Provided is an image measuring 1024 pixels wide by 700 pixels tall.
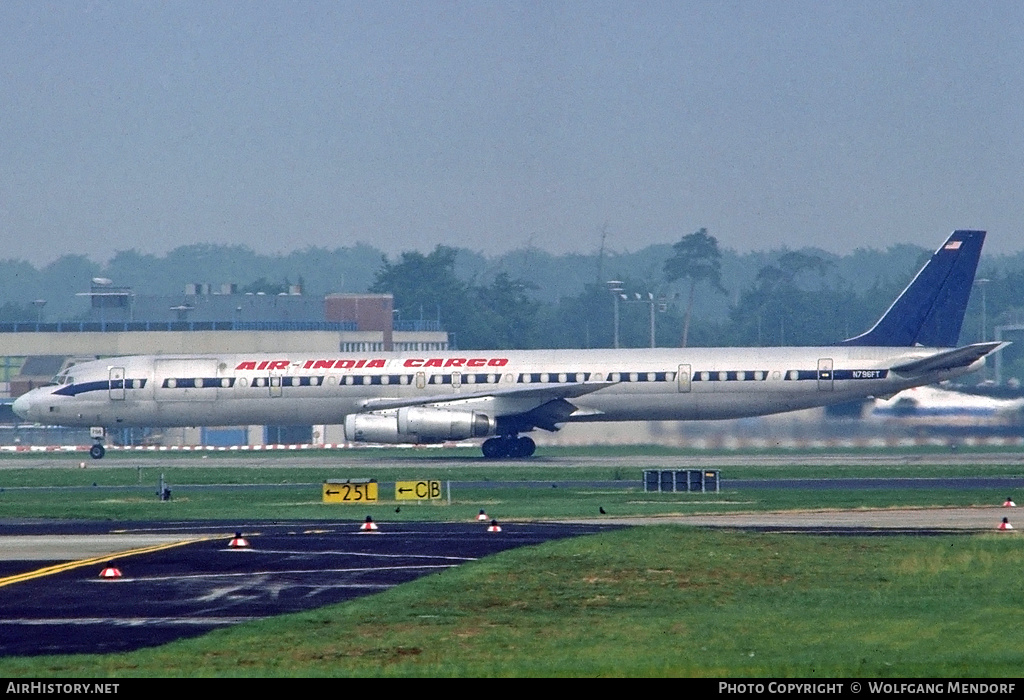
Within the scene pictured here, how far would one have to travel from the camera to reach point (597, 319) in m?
170

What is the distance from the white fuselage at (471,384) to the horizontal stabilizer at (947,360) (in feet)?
0.98

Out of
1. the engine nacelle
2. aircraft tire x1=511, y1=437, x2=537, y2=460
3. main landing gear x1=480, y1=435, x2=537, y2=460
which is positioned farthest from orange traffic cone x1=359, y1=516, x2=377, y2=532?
aircraft tire x1=511, y1=437, x2=537, y2=460

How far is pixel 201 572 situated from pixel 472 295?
447 feet

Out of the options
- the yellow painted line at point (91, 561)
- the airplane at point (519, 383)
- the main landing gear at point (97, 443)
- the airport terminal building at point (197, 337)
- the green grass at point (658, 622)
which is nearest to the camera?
the green grass at point (658, 622)

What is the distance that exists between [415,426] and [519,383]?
466 centimetres

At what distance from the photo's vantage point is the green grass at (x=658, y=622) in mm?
16062

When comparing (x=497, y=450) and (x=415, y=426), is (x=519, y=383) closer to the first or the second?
(x=497, y=450)

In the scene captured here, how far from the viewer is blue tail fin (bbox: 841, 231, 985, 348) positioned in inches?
2249

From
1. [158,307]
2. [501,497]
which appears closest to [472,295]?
[158,307]

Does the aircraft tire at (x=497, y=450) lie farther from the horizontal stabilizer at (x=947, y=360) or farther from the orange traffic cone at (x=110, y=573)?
the orange traffic cone at (x=110, y=573)

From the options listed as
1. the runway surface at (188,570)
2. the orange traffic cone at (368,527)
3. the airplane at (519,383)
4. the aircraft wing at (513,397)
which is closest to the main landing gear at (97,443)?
the airplane at (519,383)

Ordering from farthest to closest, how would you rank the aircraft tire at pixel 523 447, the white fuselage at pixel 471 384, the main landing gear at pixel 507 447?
the aircraft tire at pixel 523 447 → the main landing gear at pixel 507 447 → the white fuselage at pixel 471 384

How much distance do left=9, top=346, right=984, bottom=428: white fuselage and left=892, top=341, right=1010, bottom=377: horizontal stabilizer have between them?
0.30m

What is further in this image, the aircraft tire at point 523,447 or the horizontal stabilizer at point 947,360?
the aircraft tire at point 523,447
